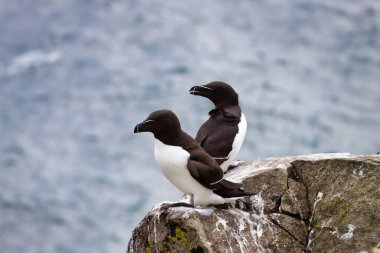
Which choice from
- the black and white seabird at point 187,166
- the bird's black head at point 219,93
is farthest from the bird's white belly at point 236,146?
the black and white seabird at point 187,166

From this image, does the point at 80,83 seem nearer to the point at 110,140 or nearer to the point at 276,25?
the point at 110,140

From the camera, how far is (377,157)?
9266 mm

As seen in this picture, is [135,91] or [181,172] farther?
[135,91]

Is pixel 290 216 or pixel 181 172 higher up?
pixel 181 172

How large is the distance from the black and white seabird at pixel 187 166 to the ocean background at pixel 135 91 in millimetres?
17600

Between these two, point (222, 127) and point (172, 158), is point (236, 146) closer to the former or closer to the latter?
point (222, 127)

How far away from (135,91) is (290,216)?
25.2 metres

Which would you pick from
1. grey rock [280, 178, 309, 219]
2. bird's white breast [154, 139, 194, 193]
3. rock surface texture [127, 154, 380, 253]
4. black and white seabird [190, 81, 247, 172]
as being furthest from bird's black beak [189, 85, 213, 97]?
grey rock [280, 178, 309, 219]

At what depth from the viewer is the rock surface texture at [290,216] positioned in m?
8.58

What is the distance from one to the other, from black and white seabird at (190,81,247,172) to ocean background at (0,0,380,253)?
15633mm

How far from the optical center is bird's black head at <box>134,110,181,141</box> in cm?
900

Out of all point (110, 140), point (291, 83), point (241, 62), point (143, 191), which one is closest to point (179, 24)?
point (241, 62)

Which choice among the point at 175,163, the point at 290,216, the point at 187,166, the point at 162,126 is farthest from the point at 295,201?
the point at 162,126

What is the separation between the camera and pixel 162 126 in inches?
356
